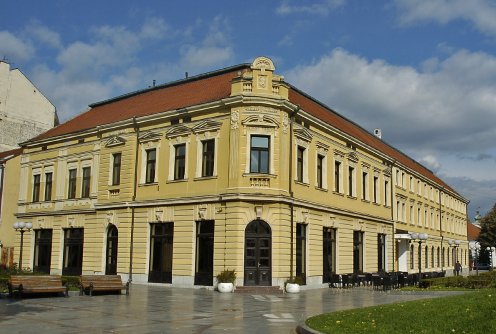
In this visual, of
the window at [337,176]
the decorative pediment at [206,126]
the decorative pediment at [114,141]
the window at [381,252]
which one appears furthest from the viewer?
the window at [381,252]

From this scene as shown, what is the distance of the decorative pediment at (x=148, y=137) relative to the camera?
3303 centimetres

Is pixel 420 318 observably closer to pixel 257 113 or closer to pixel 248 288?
pixel 248 288

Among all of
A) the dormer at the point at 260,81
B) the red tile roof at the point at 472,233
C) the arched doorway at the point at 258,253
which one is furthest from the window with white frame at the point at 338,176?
the red tile roof at the point at 472,233

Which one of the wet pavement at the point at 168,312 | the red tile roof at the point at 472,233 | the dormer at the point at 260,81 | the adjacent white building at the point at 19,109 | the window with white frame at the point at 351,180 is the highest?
the adjacent white building at the point at 19,109

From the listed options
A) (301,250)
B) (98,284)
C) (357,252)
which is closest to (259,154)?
(301,250)

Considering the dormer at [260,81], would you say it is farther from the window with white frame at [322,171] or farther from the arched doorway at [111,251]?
the arched doorway at [111,251]

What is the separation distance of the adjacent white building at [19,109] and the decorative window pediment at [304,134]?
31078mm

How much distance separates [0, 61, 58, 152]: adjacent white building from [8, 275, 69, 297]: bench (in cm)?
3245

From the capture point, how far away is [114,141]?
35.3 metres

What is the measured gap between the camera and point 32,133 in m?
53.0

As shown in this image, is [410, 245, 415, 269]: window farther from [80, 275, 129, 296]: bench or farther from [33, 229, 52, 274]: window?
[80, 275, 129, 296]: bench

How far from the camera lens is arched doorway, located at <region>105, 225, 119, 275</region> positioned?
3416 cm

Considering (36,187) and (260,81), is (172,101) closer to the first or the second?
(260,81)

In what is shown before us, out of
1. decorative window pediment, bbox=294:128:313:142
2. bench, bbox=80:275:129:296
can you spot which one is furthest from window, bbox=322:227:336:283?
bench, bbox=80:275:129:296
